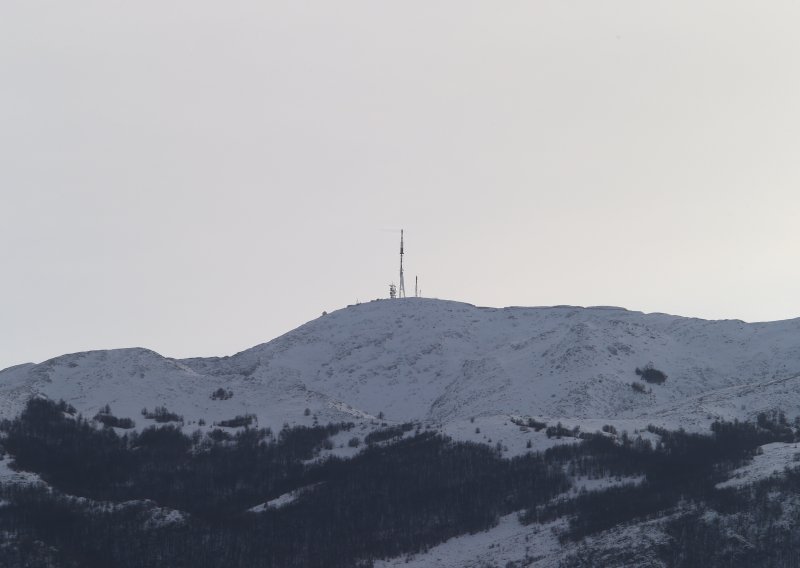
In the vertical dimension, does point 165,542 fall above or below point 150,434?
below

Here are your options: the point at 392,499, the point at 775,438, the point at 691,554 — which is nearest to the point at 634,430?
the point at 775,438

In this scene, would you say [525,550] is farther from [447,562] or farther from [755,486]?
[755,486]

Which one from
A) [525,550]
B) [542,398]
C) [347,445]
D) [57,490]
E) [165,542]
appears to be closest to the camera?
[525,550]

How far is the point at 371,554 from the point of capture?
14650cm

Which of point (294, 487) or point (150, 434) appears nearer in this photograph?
point (294, 487)

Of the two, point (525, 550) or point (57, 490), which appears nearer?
point (525, 550)

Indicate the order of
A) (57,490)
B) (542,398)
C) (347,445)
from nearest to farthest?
(57,490) → (347,445) → (542,398)

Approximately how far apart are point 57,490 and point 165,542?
19.5 metres

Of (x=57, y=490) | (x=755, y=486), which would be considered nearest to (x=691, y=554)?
(x=755, y=486)

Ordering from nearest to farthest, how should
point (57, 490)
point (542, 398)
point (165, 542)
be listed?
1. point (165, 542)
2. point (57, 490)
3. point (542, 398)

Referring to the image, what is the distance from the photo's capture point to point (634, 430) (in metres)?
172

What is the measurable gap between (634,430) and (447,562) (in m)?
36.6

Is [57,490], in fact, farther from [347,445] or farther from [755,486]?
[755,486]

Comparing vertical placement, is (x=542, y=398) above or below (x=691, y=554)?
above
